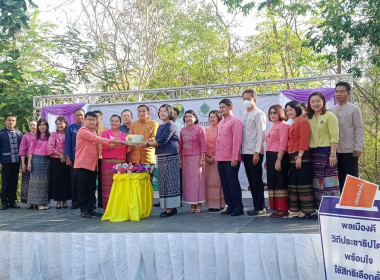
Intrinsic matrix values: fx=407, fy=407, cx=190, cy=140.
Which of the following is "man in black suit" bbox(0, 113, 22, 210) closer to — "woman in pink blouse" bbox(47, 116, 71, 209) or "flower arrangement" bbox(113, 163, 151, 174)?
"woman in pink blouse" bbox(47, 116, 71, 209)

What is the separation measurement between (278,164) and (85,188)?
2.26 meters

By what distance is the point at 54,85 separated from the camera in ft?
31.3

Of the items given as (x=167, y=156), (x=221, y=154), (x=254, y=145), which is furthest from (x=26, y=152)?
(x=254, y=145)

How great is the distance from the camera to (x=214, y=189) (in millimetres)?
5078

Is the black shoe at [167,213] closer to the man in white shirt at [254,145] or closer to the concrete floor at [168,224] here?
the concrete floor at [168,224]

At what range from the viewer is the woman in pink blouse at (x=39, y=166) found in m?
5.77

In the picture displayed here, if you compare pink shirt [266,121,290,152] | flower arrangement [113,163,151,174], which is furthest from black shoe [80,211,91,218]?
pink shirt [266,121,290,152]

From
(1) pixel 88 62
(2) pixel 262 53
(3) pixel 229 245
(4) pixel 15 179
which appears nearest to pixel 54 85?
(1) pixel 88 62

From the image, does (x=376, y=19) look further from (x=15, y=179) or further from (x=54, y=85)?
(x=54, y=85)

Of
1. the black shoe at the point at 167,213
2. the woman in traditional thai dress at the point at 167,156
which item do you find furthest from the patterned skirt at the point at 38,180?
the black shoe at the point at 167,213

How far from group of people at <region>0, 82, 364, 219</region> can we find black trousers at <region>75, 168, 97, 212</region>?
0.04ft

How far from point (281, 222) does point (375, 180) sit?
6.63 metres

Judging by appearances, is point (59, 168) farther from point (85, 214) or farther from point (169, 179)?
point (169, 179)

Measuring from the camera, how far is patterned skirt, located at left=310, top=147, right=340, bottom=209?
4.07 meters
